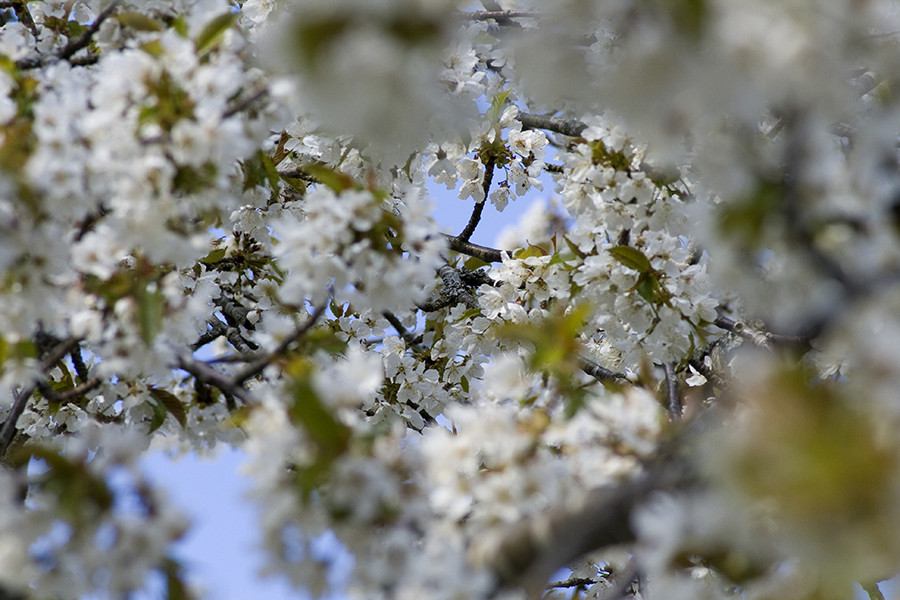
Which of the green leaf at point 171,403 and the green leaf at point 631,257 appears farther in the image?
the green leaf at point 631,257

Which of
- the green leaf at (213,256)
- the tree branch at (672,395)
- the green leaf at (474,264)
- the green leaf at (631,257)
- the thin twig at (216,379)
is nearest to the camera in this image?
the thin twig at (216,379)

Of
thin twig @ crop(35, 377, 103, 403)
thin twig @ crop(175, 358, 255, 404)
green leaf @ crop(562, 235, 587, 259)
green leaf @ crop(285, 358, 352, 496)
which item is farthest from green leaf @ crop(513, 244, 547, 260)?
green leaf @ crop(285, 358, 352, 496)

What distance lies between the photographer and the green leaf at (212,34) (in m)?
1.86

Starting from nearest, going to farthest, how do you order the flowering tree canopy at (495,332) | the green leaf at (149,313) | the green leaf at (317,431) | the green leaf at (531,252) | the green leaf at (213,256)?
the flowering tree canopy at (495,332), the green leaf at (317,431), the green leaf at (149,313), the green leaf at (531,252), the green leaf at (213,256)

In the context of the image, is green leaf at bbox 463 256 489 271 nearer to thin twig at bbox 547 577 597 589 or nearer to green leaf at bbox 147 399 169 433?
thin twig at bbox 547 577 597 589

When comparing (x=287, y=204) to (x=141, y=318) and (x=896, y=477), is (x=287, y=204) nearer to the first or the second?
(x=141, y=318)

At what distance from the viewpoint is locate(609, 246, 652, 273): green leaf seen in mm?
2594

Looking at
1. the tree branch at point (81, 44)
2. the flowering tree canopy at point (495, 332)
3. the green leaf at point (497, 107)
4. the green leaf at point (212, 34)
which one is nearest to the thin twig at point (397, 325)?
the flowering tree canopy at point (495, 332)

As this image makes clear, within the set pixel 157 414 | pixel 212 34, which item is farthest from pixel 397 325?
pixel 212 34

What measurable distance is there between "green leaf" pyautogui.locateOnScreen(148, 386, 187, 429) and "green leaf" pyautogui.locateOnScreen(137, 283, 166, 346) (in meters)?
0.68

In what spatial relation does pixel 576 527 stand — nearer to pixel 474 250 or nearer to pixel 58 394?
pixel 58 394

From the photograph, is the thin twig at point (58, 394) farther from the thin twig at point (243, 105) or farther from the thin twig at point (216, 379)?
the thin twig at point (243, 105)

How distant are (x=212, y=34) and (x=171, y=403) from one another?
1109 mm

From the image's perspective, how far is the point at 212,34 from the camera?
1.87 meters
